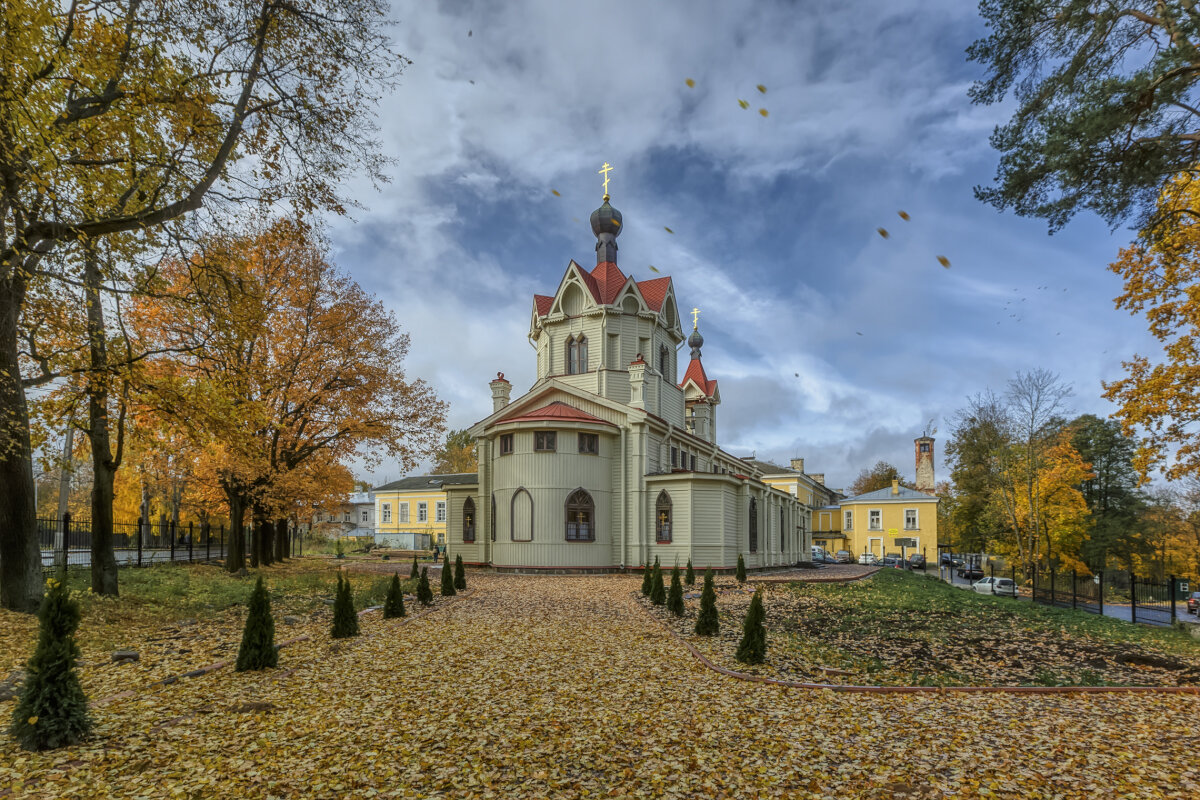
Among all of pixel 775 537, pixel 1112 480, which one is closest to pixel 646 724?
pixel 775 537

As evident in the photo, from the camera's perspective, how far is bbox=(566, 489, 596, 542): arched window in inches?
1077

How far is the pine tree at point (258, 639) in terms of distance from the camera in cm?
877

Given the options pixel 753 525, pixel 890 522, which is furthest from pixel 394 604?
pixel 890 522

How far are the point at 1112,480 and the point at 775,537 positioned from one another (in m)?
30.2

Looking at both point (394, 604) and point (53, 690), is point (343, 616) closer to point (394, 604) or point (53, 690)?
point (394, 604)

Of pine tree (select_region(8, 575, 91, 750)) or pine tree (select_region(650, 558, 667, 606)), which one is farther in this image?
pine tree (select_region(650, 558, 667, 606))

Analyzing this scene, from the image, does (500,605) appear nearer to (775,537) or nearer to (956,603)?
(956,603)

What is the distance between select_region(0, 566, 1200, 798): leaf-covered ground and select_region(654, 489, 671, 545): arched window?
61.4 ft

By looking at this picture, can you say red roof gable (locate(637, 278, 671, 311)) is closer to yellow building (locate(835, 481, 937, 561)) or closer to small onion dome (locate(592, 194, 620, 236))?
small onion dome (locate(592, 194, 620, 236))

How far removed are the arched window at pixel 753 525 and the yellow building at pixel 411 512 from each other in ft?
96.5

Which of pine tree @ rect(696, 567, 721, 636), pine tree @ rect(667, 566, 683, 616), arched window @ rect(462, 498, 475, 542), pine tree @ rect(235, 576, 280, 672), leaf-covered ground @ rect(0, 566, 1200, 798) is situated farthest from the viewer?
arched window @ rect(462, 498, 475, 542)

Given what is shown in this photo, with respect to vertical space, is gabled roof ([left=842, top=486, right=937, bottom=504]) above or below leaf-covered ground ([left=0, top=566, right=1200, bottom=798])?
below

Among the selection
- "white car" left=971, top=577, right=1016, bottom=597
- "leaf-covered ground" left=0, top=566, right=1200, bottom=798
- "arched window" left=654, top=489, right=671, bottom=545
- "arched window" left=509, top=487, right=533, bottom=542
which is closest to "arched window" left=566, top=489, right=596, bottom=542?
"arched window" left=509, top=487, right=533, bottom=542

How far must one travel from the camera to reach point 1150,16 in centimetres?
988
